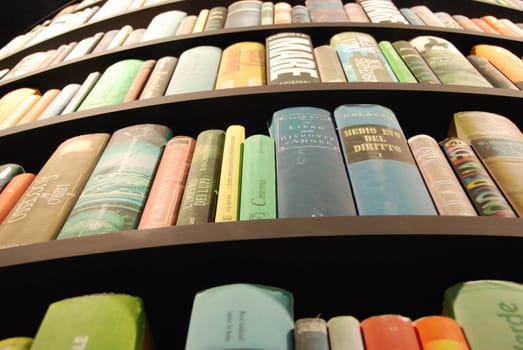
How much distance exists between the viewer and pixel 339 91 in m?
1.02

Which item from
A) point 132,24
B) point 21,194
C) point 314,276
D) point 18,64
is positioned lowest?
point 314,276

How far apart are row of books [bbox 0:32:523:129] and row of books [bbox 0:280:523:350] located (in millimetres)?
573

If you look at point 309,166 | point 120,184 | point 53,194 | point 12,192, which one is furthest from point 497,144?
point 12,192

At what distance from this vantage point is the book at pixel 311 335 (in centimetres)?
60

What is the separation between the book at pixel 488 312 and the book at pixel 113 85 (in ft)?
2.86

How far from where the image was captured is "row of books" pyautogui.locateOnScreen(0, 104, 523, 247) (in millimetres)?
778

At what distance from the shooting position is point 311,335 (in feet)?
2.00

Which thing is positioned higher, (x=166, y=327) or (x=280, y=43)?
(x=280, y=43)

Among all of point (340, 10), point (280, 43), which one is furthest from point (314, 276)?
point (340, 10)

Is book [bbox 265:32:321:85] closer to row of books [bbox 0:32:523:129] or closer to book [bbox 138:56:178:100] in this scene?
row of books [bbox 0:32:523:129]

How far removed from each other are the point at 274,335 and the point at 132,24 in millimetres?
1388

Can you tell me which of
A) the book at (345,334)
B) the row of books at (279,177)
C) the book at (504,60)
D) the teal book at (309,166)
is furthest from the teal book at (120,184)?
the book at (504,60)

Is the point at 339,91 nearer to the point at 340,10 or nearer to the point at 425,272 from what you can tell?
the point at 425,272

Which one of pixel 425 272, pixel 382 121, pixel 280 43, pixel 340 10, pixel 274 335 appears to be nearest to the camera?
pixel 274 335
